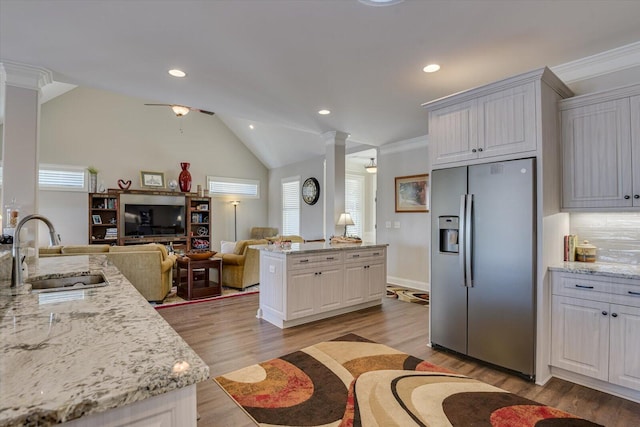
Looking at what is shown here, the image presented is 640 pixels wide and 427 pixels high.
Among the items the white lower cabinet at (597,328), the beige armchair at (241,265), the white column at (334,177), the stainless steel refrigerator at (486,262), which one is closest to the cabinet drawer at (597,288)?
the white lower cabinet at (597,328)

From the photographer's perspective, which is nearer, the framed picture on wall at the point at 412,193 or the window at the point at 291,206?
the framed picture on wall at the point at 412,193

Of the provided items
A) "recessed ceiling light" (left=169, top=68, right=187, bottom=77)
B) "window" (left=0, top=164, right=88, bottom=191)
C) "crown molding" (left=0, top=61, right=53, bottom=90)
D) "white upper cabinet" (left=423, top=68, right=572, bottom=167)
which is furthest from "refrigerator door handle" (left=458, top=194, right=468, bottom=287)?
"window" (left=0, top=164, right=88, bottom=191)

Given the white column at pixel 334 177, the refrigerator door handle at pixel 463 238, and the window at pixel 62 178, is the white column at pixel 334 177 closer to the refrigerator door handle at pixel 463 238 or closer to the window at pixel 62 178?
the refrigerator door handle at pixel 463 238

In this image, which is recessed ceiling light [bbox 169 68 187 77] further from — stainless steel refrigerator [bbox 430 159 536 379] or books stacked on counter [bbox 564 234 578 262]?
books stacked on counter [bbox 564 234 578 262]

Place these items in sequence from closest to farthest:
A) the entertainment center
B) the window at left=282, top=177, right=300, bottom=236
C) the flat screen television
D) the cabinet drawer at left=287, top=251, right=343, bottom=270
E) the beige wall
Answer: the cabinet drawer at left=287, top=251, right=343, bottom=270 < the beige wall < the entertainment center < the flat screen television < the window at left=282, top=177, right=300, bottom=236

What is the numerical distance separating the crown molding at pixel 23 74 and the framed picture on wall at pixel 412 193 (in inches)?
201

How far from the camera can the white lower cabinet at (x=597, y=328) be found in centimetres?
225

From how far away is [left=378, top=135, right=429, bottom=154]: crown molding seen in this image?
5652mm

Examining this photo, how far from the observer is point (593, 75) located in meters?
2.95

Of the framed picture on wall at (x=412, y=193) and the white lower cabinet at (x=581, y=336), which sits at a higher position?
the framed picture on wall at (x=412, y=193)

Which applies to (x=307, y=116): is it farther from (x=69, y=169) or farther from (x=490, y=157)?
(x=69, y=169)

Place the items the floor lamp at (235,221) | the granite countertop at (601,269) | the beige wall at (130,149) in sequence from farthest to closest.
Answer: the floor lamp at (235,221) < the beige wall at (130,149) < the granite countertop at (601,269)

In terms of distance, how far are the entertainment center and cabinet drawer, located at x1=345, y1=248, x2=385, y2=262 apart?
16.8 ft

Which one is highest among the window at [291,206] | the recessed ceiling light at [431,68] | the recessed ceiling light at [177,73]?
the recessed ceiling light at [177,73]
